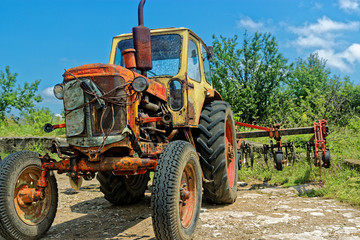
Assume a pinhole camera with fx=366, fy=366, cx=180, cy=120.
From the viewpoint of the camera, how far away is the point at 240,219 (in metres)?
A: 4.47

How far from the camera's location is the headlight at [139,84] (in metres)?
3.70

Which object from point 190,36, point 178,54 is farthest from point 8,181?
point 190,36

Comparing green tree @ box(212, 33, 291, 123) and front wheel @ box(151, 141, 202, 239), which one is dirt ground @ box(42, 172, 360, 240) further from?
green tree @ box(212, 33, 291, 123)

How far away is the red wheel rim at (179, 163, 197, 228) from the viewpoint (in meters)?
3.60

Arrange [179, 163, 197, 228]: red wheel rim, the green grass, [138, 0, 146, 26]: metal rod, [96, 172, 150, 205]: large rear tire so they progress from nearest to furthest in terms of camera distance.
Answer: [179, 163, 197, 228]: red wheel rim → [138, 0, 146, 26]: metal rod → [96, 172, 150, 205]: large rear tire → the green grass

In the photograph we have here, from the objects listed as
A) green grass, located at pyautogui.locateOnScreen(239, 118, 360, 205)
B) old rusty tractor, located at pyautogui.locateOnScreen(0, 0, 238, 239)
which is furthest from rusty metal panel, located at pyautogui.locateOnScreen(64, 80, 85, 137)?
green grass, located at pyautogui.locateOnScreen(239, 118, 360, 205)

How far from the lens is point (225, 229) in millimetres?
4047

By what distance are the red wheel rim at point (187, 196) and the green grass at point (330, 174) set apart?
2612 mm

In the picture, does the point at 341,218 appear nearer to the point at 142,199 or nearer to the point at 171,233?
the point at 171,233

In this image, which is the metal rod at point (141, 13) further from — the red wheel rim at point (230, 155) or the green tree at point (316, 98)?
the green tree at point (316, 98)

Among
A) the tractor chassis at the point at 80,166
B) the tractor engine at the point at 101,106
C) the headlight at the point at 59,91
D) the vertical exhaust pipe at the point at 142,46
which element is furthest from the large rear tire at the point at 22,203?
the vertical exhaust pipe at the point at 142,46

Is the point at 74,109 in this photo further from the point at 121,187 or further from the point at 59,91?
the point at 121,187

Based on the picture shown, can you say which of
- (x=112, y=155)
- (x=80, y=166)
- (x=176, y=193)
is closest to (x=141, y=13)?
(x=112, y=155)

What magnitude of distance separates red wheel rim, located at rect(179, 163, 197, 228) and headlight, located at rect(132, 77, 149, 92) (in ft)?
3.01
